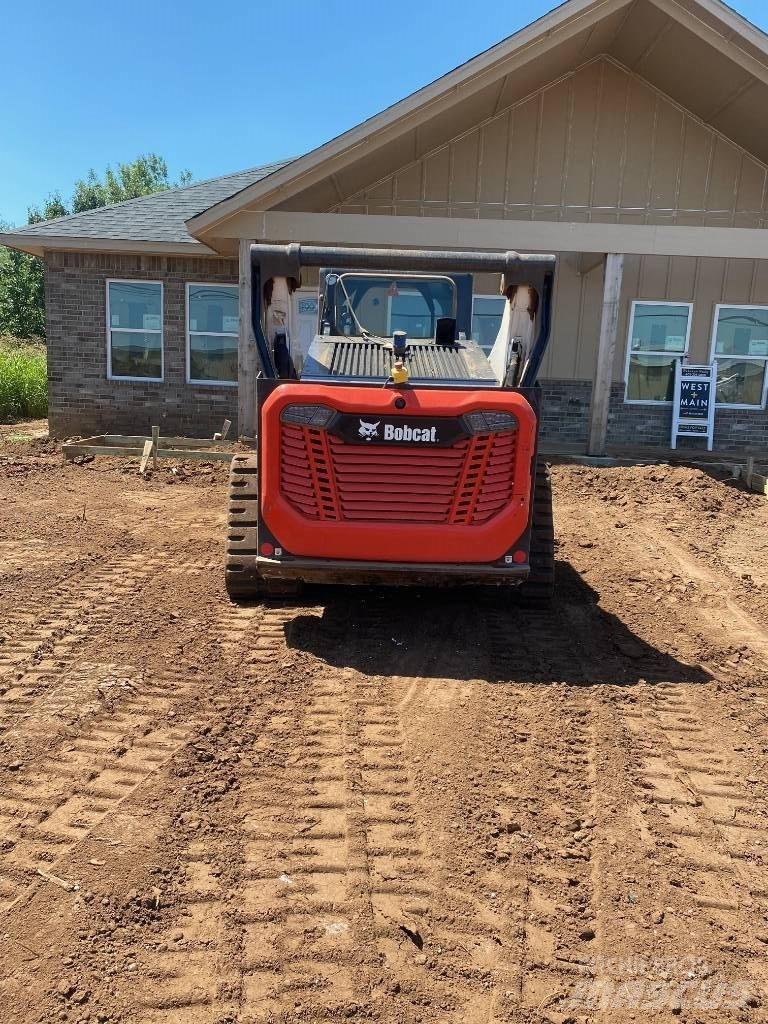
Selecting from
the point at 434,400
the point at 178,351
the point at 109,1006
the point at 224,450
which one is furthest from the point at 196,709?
the point at 178,351

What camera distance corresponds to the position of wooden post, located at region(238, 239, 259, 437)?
1012cm

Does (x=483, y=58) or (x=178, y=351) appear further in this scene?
(x=178, y=351)

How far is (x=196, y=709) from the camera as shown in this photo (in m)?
3.63

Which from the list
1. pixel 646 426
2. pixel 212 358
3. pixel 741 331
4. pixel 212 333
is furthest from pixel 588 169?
pixel 212 358

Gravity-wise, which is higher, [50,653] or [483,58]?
[483,58]

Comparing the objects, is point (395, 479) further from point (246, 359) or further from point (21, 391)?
point (21, 391)

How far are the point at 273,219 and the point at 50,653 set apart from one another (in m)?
7.56

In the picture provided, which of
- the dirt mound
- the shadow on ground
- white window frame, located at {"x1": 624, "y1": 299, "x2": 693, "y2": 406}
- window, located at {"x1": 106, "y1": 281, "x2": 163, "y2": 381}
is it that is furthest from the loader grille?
window, located at {"x1": 106, "y1": 281, "x2": 163, "y2": 381}

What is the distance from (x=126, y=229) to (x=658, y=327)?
914cm

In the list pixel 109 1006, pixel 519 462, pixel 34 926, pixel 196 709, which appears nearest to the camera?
pixel 109 1006

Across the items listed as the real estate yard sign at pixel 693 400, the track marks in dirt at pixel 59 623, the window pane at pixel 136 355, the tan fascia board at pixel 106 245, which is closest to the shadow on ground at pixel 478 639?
the track marks in dirt at pixel 59 623

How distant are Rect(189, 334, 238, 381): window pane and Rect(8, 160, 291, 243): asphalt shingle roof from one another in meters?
1.71

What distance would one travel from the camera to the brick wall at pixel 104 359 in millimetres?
12906

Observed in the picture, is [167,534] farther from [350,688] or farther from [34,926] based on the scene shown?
[34,926]
